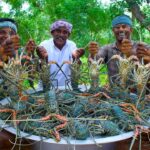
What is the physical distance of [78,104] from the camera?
5.65 feet

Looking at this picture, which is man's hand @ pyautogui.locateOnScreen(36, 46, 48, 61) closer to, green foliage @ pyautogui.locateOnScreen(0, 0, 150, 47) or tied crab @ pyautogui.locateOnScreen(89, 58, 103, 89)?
tied crab @ pyautogui.locateOnScreen(89, 58, 103, 89)

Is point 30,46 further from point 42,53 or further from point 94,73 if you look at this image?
point 94,73

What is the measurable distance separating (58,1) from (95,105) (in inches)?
136

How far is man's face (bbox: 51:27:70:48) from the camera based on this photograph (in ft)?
9.96

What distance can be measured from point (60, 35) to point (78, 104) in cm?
144

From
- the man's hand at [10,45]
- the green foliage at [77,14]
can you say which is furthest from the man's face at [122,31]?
the man's hand at [10,45]

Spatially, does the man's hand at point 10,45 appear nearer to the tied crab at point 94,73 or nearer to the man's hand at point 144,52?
the tied crab at point 94,73

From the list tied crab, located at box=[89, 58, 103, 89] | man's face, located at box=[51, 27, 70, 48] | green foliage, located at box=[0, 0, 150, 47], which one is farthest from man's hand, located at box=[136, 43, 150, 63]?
green foliage, located at box=[0, 0, 150, 47]

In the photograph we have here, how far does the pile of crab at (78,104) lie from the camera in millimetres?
1513

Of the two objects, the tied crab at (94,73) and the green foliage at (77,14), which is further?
the green foliage at (77,14)

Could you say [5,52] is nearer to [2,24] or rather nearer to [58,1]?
[2,24]

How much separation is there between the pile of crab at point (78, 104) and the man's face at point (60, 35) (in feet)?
3.02

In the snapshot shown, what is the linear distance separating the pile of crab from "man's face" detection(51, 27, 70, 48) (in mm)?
922

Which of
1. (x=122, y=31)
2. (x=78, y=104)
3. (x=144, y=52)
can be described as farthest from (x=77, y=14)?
(x=78, y=104)
